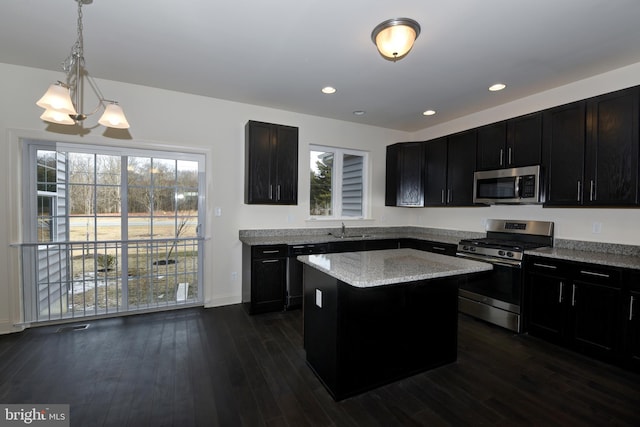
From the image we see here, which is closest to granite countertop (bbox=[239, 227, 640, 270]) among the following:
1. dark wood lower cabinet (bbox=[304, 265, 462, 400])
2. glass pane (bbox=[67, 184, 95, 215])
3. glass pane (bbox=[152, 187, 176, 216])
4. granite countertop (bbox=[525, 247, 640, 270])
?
granite countertop (bbox=[525, 247, 640, 270])

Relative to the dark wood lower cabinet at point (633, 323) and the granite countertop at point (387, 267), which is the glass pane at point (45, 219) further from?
the dark wood lower cabinet at point (633, 323)

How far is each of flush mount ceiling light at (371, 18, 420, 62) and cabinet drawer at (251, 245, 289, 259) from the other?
2.45 m

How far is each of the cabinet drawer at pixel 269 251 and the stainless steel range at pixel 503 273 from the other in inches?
89.3

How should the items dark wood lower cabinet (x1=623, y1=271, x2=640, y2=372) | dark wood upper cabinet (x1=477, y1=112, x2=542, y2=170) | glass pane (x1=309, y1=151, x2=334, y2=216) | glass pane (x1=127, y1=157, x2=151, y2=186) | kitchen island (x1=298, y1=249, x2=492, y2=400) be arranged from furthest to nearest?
glass pane (x1=309, y1=151, x2=334, y2=216) → glass pane (x1=127, y1=157, x2=151, y2=186) → dark wood upper cabinet (x1=477, y1=112, x2=542, y2=170) → dark wood lower cabinet (x1=623, y1=271, x2=640, y2=372) → kitchen island (x1=298, y1=249, x2=492, y2=400)

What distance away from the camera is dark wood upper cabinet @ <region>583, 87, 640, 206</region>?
251 cm

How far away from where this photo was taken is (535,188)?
3.13 meters

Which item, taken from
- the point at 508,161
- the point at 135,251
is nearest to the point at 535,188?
the point at 508,161

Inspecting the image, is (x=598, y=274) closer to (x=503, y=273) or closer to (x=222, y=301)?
(x=503, y=273)

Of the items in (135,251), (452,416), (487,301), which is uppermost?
(135,251)

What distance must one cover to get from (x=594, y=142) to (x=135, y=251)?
5139mm

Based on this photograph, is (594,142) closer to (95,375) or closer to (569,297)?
(569,297)

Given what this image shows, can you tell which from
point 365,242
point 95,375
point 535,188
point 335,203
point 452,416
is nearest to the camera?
point 452,416

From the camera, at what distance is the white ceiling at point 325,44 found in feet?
6.56

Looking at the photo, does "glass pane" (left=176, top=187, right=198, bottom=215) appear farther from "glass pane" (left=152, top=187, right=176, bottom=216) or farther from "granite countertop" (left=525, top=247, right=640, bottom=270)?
"granite countertop" (left=525, top=247, right=640, bottom=270)
